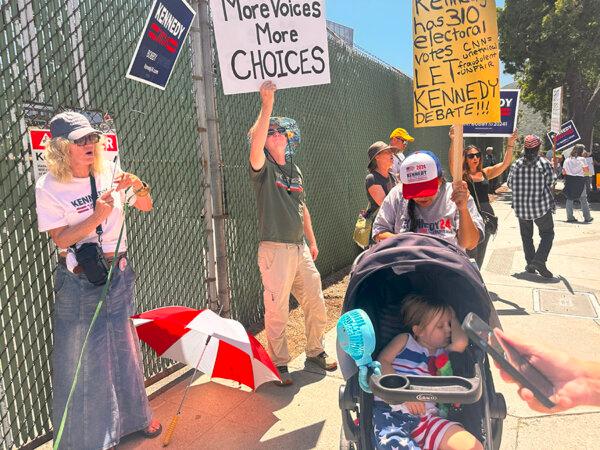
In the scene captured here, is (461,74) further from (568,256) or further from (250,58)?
(568,256)

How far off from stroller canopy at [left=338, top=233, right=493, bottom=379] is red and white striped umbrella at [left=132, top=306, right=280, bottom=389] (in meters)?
0.77

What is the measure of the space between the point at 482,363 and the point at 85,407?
2.13 metres

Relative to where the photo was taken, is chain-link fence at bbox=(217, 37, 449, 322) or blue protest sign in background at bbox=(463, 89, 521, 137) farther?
blue protest sign in background at bbox=(463, 89, 521, 137)

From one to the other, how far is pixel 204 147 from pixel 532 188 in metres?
4.86

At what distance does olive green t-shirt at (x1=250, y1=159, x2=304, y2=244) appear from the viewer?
3.45 m

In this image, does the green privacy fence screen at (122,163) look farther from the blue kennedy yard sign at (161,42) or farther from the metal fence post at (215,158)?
the blue kennedy yard sign at (161,42)

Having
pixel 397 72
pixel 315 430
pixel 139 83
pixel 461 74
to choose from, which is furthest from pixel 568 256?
pixel 139 83

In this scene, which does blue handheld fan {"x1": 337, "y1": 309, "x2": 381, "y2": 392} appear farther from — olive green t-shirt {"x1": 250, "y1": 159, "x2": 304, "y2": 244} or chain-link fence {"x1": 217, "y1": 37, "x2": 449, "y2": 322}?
chain-link fence {"x1": 217, "y1": 37, "x2": 449, "y2": 322}

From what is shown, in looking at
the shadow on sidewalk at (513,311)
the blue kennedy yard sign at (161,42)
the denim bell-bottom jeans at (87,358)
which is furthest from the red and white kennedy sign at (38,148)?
the shadow on sidewalk at (513,311)

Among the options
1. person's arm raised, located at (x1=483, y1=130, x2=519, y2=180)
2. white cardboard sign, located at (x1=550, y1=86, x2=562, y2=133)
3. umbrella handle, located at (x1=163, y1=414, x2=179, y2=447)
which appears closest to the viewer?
umbrella handle, located at (x1=163, y1=414, x2=179, y2=447)

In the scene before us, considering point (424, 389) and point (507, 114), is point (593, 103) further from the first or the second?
point (424, 389)

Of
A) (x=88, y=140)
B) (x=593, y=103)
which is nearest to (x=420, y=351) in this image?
(x=88, y=140)

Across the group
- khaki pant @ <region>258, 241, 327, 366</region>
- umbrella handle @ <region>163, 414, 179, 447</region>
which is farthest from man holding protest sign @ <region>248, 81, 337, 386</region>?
umbrella handle @ <region>163, 414, 179, 447</region>

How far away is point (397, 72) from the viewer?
934cm
